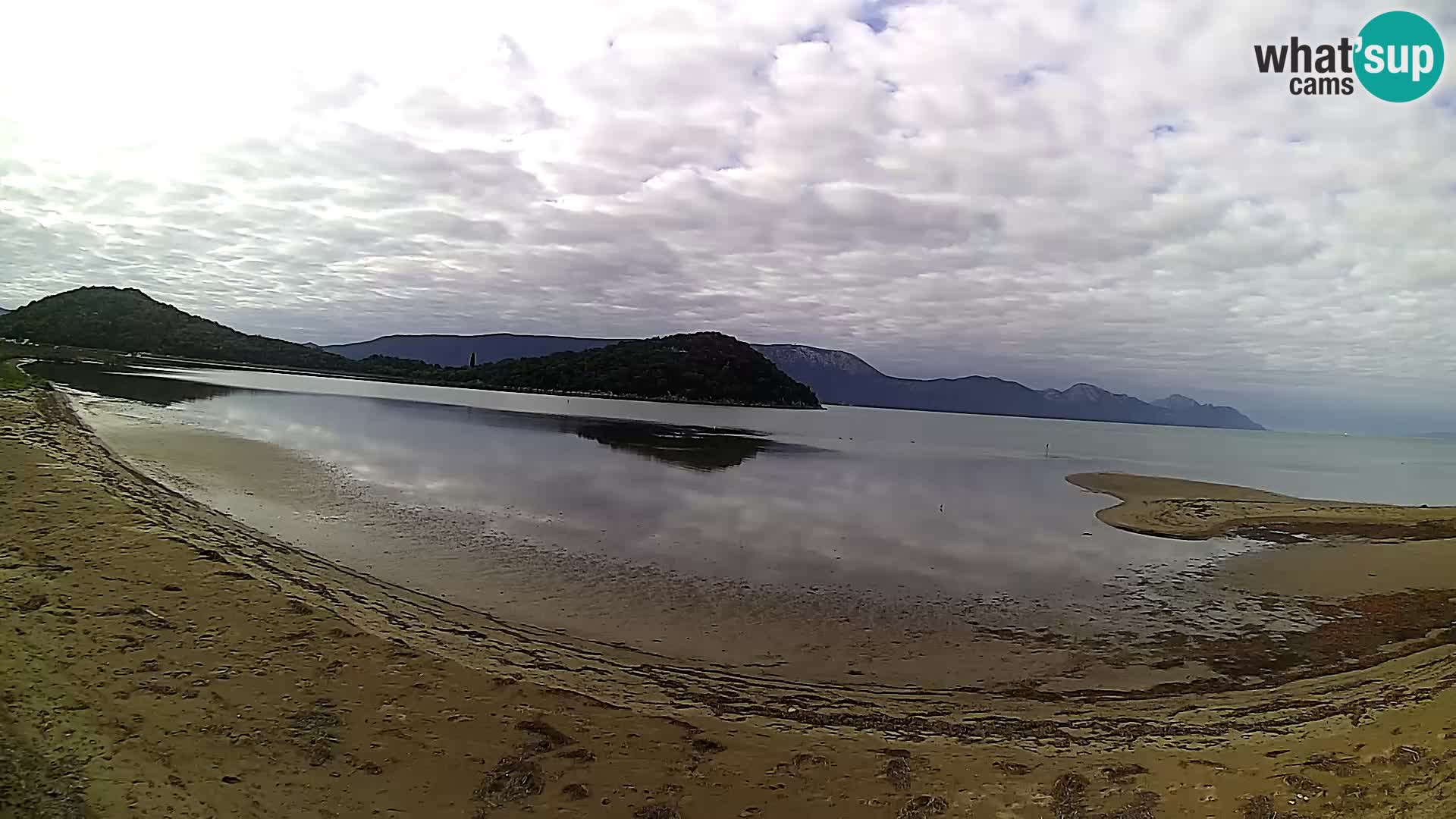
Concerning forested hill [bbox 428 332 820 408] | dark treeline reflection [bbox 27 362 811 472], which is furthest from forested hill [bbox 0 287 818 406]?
dark treeline reflection [bbox 27 362 811 472]

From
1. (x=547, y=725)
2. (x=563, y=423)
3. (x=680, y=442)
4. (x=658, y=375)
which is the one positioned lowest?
(x=547, y=725)

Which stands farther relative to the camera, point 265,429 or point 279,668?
point 265,429

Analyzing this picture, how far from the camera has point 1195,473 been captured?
48.7 meters

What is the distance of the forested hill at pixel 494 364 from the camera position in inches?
5561

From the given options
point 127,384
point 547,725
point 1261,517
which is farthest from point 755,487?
point 127,384

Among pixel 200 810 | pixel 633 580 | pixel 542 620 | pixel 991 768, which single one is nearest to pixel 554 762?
pixel 200 810

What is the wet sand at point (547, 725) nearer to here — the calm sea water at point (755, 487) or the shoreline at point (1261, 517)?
the calm sea water at point (755, 487)

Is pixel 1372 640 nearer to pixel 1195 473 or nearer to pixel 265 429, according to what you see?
pixel 265 429

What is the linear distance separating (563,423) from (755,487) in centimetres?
3327

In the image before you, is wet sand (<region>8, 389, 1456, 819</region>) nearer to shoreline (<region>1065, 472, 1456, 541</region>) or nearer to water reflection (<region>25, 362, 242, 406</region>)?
shoreline (<region>1065, 472, 1456, 541</region>)

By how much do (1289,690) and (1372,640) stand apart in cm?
411

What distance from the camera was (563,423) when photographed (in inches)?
2327

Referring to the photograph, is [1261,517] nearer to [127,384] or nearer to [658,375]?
[127,384]

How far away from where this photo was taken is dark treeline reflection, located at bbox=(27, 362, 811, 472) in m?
40.8
